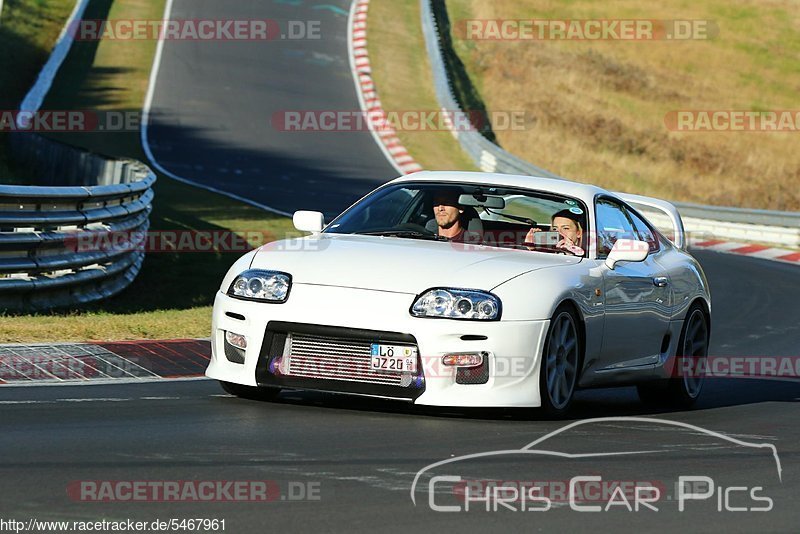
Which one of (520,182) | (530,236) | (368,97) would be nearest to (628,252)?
(530,236)

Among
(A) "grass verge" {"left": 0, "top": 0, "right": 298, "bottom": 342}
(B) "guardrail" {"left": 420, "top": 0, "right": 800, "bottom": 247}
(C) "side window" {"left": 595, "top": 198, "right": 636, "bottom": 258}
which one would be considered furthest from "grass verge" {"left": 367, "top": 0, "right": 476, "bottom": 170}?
(C) "side window" {"left": 595, "top": 198, "right": 636, "bottom": 258}

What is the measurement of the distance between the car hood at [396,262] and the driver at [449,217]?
221 millimetres

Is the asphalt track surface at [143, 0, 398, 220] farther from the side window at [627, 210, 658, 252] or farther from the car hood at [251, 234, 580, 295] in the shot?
the car hood at [251, 234, 580, 295]

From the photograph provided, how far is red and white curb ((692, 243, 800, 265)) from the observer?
81.4 ft

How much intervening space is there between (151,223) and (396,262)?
14037mm

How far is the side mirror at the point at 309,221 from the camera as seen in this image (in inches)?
351

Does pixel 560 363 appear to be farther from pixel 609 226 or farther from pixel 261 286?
pixel 261 286

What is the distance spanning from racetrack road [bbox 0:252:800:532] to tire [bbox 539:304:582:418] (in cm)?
17

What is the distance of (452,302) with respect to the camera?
7.69m

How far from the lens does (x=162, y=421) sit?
7.36 m

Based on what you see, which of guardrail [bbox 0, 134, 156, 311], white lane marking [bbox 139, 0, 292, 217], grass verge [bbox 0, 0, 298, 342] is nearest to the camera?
grass verge [bbox 0, 0, 298, 342]

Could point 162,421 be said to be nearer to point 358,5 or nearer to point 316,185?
point 316,185

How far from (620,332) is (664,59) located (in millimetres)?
46314

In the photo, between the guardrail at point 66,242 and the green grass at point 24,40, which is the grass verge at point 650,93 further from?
the guardrail at point 66,242
